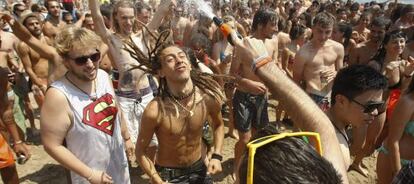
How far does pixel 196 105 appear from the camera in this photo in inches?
122

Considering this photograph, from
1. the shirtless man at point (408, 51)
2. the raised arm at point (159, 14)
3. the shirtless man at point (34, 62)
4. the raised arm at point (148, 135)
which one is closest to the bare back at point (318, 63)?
the shirtless man at point (408, 51)

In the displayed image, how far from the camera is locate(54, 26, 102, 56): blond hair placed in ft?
8.40

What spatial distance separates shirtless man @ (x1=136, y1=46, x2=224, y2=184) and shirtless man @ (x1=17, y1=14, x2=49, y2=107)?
10.1 feet

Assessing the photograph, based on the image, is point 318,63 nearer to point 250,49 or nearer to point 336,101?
point 336,101

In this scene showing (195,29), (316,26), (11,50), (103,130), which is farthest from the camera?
(195,29)

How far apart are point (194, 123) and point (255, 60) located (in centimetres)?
140

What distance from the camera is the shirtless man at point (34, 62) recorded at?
17.9 feet

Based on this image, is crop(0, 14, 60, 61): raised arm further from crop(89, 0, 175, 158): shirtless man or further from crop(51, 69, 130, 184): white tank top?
crop(51, 69, 130, 184): white tank top

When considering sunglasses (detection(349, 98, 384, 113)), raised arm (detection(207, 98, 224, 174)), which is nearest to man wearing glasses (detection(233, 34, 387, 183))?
sunglasses (detection(349, 98, 384, 113))

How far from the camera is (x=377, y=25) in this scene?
20.4ft

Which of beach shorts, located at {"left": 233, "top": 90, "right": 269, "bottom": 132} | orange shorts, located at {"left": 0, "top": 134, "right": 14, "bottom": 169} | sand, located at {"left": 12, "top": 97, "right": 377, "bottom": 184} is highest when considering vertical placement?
orange shorts, located at {"left": 0, "top": 134, "right": 14, "bottom": 169}

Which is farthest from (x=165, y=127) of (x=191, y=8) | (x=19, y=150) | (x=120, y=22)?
(x=191, y=8)

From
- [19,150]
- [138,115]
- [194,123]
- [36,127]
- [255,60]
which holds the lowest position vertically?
[36,127]

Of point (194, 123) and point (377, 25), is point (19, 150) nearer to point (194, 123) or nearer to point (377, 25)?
point (194, 123)
